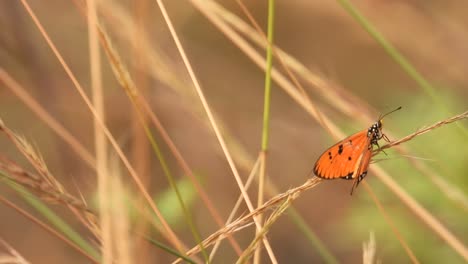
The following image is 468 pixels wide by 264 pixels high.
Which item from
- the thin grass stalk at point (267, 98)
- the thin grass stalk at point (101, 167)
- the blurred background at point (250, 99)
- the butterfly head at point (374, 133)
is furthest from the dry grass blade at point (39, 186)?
the blurred background at point (250, 99)

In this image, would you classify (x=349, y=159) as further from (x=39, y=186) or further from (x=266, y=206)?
(x=39, y=186)

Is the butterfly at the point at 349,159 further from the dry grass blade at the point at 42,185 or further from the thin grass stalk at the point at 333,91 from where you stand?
the dry grass blade at the point at 42,185

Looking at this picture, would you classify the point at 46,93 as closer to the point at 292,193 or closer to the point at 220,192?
Result: the point at 292,193

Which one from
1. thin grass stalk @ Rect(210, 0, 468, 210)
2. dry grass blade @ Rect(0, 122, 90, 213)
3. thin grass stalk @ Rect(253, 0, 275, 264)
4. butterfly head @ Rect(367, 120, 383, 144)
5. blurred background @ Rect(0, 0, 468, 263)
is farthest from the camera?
blurred background @ Rect(0, 0, 468, 263)

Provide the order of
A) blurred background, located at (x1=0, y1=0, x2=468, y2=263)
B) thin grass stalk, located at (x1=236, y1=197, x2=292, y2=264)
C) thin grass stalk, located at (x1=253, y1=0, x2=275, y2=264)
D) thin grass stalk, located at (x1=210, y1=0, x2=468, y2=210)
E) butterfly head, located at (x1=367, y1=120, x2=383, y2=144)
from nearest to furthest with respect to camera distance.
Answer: thin grass stalk, located at (x1=236, y1=197, x2=292, y2=264) → thin grass stalk, located at (x1=253, y1=0, x2=275, y2=264) → butterfly head, located at (x1=367, y1=120, x2=383, y2=144) → thin grass stalk, located at (x1=210, y1=0, x2=468, y2=210) → blurred background, located at (x1=0, y1=0, x2=468, y2=263)

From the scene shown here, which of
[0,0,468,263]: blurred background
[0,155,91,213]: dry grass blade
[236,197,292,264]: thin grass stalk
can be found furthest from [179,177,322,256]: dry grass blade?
[0,0,468,263]: blurred background

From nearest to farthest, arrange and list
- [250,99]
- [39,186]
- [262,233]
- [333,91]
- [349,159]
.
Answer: [39,186], [262,233], [349,159], [333,91], [250,99]

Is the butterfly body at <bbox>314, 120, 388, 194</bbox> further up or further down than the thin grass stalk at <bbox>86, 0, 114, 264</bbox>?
further down

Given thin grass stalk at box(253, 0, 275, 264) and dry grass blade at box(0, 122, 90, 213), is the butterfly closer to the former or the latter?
thin grass stalk at box(253, 0, 275, 264)

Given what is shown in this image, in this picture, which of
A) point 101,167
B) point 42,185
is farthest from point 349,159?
point 42,185
